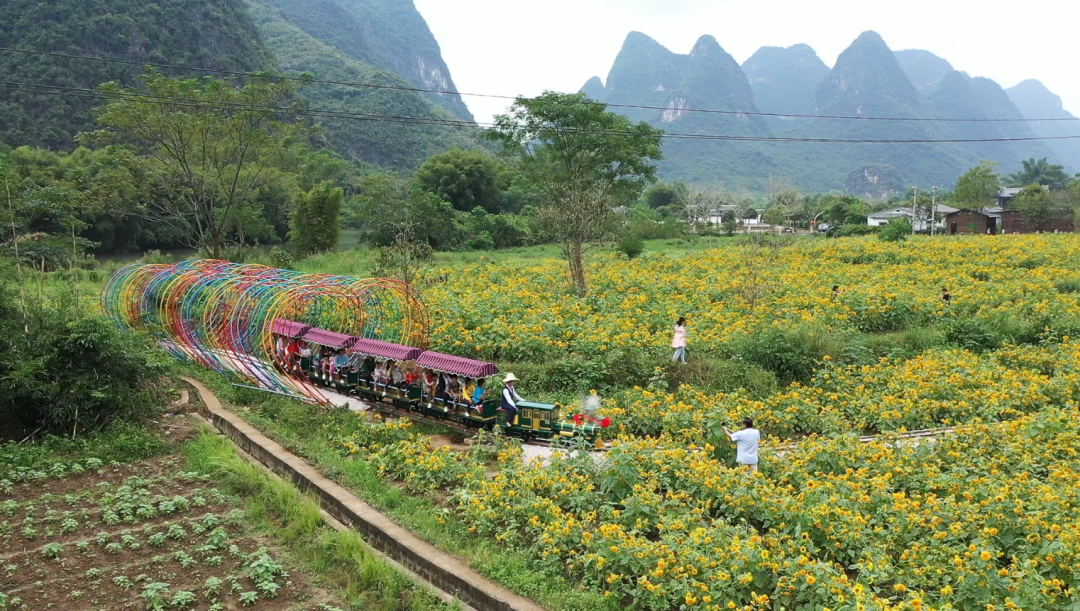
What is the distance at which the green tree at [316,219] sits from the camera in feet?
122

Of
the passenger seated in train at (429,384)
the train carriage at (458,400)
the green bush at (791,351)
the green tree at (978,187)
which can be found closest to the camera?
the train carriage at (458,400)

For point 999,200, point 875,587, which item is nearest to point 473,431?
point 875,587

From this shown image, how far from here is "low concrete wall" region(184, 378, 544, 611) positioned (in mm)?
6184

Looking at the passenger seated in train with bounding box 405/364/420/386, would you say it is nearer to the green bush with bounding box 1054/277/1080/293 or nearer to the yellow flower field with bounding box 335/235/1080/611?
the yellow flower field with bounding box 335/235/1080/611

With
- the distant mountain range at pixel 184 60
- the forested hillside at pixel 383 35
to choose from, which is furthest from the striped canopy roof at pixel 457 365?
the forested hillside at pixel 383 35

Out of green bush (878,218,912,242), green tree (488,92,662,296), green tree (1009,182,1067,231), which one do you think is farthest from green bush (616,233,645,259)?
green tree (1009,182,1067,231)

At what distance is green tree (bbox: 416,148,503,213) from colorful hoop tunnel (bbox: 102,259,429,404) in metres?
33.6

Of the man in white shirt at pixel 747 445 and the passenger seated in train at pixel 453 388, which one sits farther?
the passenger seated in train at pixel 453 388

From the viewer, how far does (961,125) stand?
7525 inches

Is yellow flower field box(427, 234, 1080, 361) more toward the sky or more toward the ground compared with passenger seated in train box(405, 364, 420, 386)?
more toward the sky

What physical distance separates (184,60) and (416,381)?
6817 centimetres

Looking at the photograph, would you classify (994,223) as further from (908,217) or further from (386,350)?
(386,350)

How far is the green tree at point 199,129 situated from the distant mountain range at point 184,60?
3.00 m

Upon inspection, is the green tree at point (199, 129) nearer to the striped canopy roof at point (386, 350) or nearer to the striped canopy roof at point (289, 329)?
the striped canopy roof at point (289, 329)
